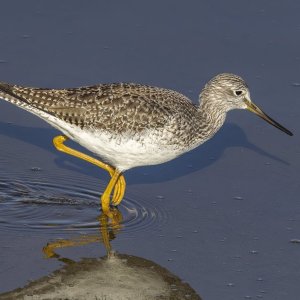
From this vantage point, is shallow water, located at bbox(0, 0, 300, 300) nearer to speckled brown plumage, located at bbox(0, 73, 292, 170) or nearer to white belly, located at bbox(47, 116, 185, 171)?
white belly, located at bbox(47, 116, 185, 171)

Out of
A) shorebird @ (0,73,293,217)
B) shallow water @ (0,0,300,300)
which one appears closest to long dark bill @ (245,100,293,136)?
shallow water @ (0,0,300,300)

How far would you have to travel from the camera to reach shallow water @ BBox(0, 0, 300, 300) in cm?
1020

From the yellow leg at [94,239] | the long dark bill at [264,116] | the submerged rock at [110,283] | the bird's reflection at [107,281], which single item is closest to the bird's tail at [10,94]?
the yellow leg at [94,239]

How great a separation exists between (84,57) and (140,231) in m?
4.39

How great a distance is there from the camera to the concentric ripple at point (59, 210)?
10.9 m

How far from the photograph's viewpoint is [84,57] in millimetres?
14500

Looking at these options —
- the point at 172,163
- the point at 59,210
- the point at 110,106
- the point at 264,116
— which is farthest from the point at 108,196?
the point at 264,116

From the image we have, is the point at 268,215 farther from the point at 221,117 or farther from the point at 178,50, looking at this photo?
the point at 178,50

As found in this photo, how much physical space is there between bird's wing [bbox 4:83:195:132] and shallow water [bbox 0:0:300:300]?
1.00m

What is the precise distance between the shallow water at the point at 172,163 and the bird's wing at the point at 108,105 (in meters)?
1.00

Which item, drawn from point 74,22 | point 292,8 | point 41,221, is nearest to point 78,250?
point 41,221

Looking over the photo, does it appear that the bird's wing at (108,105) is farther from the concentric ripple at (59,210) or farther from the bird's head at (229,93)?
the concentric ripple at (59,210)

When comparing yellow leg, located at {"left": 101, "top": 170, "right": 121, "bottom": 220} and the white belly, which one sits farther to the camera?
yellow leg, located at {"left": 101, "top": 170, "right": 121, "bottom": 220}

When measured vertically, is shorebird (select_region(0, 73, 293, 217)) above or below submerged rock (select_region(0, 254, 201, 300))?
above
